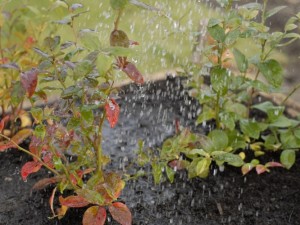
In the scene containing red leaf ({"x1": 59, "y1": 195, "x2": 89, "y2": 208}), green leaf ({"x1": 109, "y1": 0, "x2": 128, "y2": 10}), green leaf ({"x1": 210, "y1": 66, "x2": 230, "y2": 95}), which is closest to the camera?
green leaf ({"x1": 109, "y1": 0, "x2": 128, "y2": 10})

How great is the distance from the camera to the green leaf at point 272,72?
2.04m

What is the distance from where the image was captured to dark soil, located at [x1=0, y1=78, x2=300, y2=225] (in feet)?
6.38

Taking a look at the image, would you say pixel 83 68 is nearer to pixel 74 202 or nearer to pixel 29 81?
pixel 29 81

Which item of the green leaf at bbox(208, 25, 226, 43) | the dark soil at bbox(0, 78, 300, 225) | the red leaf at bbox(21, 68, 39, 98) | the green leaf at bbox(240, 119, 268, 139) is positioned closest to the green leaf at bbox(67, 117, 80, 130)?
the red leaf at bbox(21, 68, 39, 98)

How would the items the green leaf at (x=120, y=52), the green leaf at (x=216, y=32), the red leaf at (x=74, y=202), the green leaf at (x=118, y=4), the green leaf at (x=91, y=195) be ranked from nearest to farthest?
the green leaf at (x=120, y=52), the green leaf at (x=118, y=4), the green leaf at (x=91, y=195), the red leaf at (x=74, y=202), the green leaf at (x=216, y=32)

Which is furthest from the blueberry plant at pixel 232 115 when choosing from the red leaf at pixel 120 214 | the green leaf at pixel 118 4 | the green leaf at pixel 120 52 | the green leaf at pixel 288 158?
the green leaf at pixel 120 52

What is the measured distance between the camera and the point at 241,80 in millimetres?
2176

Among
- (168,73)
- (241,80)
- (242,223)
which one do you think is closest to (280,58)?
(168,73)

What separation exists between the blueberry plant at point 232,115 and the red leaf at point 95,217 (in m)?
0.22

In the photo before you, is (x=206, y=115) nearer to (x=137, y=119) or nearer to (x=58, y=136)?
(x=137, y=119)

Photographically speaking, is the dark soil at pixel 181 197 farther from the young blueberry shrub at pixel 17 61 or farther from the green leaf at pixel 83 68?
the green leaf at pixel 83 68

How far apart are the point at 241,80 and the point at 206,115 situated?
193mm

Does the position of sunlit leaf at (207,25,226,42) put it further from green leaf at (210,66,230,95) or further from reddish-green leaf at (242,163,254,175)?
reddish-green leaf at (242,163,254,175)

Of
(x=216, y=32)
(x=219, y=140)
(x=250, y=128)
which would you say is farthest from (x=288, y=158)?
(x=216, y=32)
